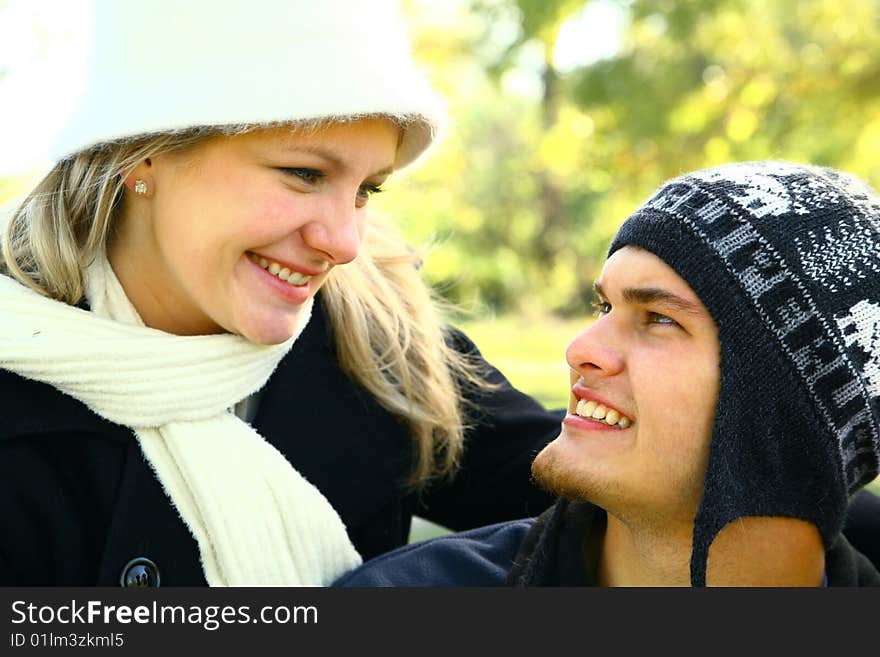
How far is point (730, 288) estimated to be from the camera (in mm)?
2381

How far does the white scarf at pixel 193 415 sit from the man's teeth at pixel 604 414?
82 cm

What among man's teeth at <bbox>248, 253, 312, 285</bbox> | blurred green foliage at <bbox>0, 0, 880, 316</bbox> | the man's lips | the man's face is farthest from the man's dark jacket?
blurred green foliage at <bbox>0, 0, 880, 316</bbox>

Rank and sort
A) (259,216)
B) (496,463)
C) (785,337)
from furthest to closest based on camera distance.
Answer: (496,463) < (259,216) < (785,337)

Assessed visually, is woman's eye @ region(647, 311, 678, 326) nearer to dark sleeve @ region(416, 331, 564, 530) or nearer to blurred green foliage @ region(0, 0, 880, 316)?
dark sleeve @ region(416, 331, 564, 530)

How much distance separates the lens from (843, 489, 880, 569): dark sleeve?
3033mm

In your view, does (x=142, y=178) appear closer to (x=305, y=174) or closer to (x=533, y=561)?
(x=305, y=174)

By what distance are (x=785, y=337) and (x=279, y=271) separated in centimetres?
123

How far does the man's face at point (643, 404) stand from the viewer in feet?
8.08

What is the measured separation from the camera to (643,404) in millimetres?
2486

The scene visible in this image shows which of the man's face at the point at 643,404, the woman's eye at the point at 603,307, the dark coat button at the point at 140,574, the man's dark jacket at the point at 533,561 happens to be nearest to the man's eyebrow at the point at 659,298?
the man's face at the point at 643,404

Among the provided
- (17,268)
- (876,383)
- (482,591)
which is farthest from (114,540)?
(876,383)

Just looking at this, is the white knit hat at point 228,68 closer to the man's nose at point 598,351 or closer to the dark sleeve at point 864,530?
the man's nose at point 598,351

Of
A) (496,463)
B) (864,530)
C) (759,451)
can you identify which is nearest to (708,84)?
(496,463)

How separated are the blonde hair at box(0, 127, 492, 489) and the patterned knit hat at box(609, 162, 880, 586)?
1013mm
